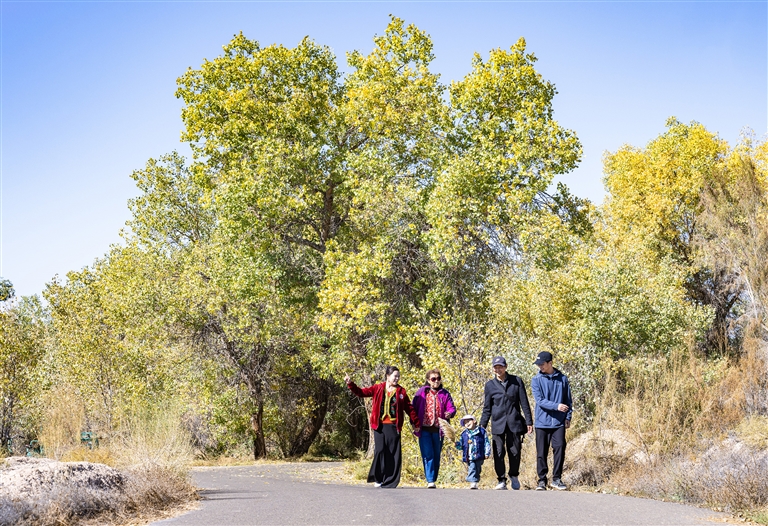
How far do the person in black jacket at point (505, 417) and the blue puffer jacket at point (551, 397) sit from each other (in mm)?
218

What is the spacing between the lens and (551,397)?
12523mm

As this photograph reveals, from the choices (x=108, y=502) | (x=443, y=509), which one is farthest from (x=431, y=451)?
(x=108, y=502)

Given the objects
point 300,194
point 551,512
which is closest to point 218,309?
point 300,194

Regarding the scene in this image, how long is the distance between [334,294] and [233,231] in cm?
458

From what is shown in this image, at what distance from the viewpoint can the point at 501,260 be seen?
22.0 m

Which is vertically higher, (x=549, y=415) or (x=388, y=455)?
(x=549, y=415)

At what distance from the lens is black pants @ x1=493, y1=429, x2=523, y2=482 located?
12.8 m

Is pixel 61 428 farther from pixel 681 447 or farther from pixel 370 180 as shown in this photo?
pixel 681 447

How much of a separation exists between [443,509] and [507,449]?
3.55 metres

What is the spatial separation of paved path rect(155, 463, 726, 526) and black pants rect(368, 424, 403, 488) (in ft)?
4.49

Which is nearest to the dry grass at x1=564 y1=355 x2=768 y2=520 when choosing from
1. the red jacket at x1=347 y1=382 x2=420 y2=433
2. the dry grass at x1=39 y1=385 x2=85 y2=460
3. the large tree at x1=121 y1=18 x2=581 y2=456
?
the red jacket at x1=347 y1=382 x2=420 y2=433

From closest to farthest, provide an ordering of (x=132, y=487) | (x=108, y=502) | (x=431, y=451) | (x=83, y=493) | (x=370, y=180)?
(x=83, y=493), (x=108, y=502), (x=132, y=487), (x=431, y=451), (x=370, y=180)

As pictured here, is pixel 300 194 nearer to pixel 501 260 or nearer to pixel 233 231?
pixel 233 231

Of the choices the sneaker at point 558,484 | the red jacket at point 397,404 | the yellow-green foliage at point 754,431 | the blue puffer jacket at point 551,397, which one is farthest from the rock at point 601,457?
the red jacket at point 397,404
